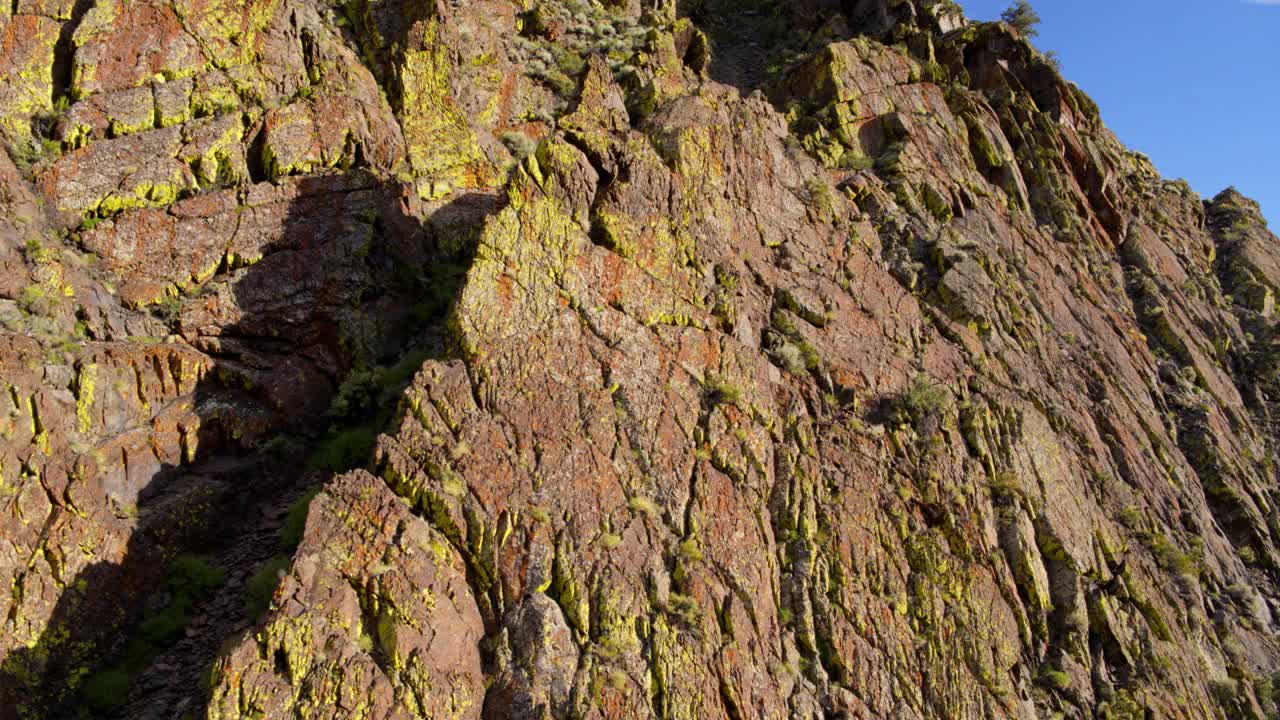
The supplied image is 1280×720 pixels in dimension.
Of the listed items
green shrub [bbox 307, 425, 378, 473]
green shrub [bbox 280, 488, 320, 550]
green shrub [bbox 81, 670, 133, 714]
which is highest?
green shrub [bbox 307, 425, 378, 473]

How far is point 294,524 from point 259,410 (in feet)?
11.4

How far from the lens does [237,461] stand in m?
19.1

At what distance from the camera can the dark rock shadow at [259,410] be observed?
15.5 metres

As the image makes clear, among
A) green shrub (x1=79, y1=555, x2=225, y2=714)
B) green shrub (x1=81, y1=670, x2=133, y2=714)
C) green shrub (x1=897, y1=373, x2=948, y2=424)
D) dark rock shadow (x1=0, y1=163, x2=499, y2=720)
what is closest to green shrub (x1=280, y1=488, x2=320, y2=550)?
dark rock shadow (x1=0, y1=163, x2=499, y2=720)

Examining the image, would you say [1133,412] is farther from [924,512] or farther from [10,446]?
[10,446]

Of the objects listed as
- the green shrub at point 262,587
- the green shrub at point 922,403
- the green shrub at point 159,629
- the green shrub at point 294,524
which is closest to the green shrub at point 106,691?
the green shrub at point 159,629

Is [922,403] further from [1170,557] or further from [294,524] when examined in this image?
[294,524]

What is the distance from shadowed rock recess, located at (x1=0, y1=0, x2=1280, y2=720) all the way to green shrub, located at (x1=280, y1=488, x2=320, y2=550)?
0.17 m

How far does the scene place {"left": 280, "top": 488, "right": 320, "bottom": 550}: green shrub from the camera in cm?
1711

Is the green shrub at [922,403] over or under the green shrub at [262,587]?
over

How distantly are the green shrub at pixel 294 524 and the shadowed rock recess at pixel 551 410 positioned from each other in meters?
0.17

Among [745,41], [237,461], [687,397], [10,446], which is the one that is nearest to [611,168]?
[687,397]

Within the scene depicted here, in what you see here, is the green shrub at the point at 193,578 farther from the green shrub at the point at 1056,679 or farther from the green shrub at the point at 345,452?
the green shrub at the point at 1056,679

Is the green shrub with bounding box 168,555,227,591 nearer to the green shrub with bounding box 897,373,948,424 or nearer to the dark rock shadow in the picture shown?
the dark rock shadow
